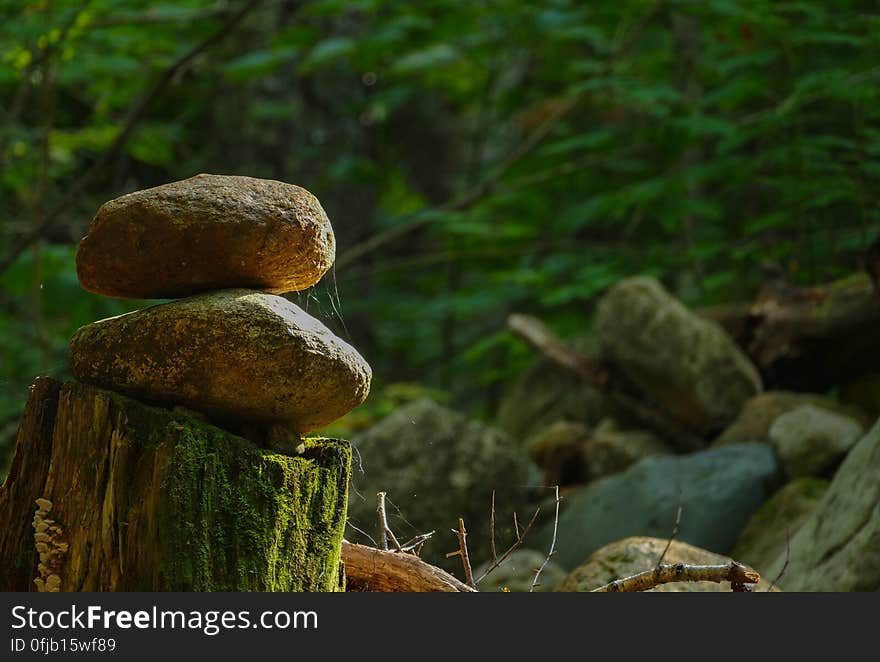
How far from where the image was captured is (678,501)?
616 cm

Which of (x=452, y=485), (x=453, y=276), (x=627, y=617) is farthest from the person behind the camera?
(x=453, y=276)

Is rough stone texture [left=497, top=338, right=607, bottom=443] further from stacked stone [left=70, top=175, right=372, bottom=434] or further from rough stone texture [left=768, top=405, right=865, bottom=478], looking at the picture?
stacked stone [left=70, top=175, right=372, bottom=434]

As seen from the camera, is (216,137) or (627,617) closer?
(627,617)

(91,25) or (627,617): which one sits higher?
(91,25)

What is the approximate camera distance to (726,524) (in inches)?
241

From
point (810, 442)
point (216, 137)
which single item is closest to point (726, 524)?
point (810, 442)

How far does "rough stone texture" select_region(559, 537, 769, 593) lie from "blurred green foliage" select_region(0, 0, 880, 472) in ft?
9.65

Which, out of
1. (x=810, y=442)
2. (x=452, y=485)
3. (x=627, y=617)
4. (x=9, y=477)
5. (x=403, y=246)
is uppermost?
(x=9, y=477)

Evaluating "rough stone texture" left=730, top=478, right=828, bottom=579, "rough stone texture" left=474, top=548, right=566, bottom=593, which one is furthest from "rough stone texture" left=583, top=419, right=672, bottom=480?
"rough stone texture" left=474, top=548, right=566, bottom=593

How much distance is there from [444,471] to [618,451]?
1742 millimetres

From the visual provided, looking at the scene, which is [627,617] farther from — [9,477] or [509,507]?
[509,507]

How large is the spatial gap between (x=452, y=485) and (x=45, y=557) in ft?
14.9

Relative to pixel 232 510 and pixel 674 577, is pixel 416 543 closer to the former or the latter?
pixel 674 577

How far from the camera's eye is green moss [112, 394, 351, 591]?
2445 mm
